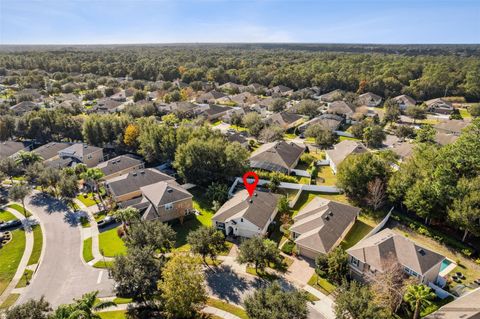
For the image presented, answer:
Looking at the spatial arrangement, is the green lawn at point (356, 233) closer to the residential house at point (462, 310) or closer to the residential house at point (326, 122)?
the residential house at point (462, 310)

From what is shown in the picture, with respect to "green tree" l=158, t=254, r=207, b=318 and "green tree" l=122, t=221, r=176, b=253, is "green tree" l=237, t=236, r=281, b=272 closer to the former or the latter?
"green tree" l=158, t=254, r=207, b=318

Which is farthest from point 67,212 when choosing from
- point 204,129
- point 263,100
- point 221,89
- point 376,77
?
point 376,77

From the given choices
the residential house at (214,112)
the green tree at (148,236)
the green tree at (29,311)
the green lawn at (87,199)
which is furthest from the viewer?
the residential house at (214,112)

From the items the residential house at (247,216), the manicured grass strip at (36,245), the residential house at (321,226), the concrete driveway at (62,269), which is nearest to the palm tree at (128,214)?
the concrete driveway at (62,269)

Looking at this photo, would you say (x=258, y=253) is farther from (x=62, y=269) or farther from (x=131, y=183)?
(x=131, y=183)

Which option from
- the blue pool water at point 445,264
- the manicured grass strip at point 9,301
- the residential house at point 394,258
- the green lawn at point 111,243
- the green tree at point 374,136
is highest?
the green tree at point 374,136

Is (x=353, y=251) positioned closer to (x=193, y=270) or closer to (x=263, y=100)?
(x=193, y=270)
